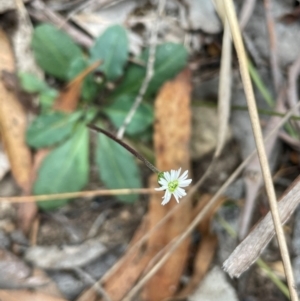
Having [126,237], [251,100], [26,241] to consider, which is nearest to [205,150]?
[126,237]

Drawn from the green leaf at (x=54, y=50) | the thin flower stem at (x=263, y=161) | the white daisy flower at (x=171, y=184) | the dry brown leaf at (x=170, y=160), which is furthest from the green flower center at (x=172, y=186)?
the green leaf at (x=54, y=50)

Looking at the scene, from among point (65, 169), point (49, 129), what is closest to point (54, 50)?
point (49, 129)

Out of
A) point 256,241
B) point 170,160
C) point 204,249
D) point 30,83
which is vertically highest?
point 30,83

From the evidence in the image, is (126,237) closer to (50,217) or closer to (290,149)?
(50,217)

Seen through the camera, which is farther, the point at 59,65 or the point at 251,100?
the point at 59,65

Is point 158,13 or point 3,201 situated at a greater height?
point 158,13

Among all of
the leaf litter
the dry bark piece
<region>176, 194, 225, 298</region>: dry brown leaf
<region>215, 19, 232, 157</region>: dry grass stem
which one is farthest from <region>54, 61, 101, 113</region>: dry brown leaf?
<region>176, 194, 225, 298</region>: dry brown leaf

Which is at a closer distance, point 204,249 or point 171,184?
point 171,184

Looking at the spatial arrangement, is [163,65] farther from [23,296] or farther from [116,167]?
[23,296]
